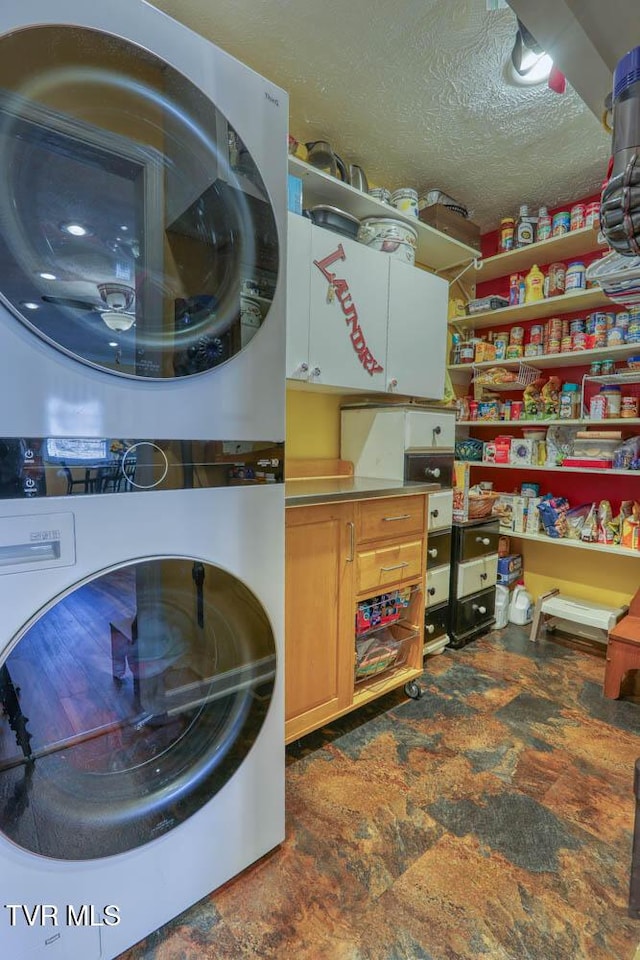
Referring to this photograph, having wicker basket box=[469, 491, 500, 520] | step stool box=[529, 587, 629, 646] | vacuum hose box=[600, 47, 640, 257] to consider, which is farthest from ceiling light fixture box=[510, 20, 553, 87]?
step stool box=[529, 587, 629, 646]

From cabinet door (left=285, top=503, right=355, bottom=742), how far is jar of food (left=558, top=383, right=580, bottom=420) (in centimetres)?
161

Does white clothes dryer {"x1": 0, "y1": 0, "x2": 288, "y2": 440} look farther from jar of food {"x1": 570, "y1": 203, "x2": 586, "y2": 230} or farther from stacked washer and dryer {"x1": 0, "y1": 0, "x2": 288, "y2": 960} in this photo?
jar of food {"x1": 570, "y1": 203, "x2": 586, "y2": 230}

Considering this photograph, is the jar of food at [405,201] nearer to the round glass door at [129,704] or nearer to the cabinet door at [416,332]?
the cabinet door at [416,332]

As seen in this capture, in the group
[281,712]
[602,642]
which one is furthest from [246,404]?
[602,642]

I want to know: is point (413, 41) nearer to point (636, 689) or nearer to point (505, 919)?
point (505, 919)

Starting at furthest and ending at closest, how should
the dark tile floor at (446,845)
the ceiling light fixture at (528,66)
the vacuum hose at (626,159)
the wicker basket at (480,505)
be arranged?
the wicker basket at (480,505) → the ceiling light fixture at (528,66) → the dark tile floor at (446,845) → the vacuum hose at (626,159)

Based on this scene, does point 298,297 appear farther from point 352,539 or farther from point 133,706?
point 133,706

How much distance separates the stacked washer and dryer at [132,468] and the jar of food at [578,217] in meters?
1.98

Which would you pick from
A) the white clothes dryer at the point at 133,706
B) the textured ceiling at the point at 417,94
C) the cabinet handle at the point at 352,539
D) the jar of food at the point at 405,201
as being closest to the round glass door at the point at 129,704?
the white clothes dryer at the point at 133,706

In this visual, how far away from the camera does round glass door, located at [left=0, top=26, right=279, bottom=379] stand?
671mm

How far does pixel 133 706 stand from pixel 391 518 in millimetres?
1080

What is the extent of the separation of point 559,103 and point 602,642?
2568mm

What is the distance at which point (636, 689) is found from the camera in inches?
78.2

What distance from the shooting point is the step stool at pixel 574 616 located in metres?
2.28
